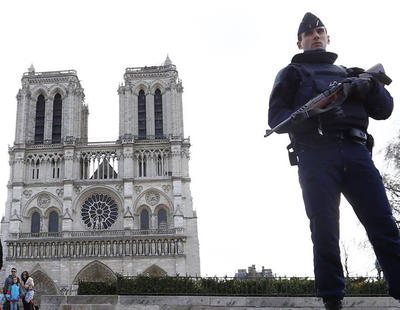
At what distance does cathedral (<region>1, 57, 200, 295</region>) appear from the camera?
37.6 meters

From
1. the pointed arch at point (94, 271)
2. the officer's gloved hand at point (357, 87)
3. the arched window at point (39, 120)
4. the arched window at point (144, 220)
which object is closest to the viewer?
the officer's gloved hand at point (357, 87)

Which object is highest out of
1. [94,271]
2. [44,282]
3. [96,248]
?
[96,248]

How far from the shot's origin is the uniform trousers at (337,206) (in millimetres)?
2984

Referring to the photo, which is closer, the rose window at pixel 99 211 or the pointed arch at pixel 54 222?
the rose window at pixel 99 211

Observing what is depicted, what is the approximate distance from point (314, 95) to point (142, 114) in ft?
133

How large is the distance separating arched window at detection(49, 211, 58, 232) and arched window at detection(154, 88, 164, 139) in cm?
1021

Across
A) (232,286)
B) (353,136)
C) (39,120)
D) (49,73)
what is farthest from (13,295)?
(49,73)

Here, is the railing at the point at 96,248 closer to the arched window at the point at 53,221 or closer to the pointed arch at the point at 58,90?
the arched window at the point at 53,221

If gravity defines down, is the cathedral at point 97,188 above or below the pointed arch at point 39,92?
below

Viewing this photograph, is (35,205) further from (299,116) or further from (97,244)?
(299,116)

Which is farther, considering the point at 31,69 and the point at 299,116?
the point at 31,69

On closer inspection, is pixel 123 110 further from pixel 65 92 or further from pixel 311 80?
pixel 311 80

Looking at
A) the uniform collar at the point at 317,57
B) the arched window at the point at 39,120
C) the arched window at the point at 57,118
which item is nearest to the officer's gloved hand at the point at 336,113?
the uniform collar at the point at 317,57

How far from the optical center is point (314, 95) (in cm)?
328
